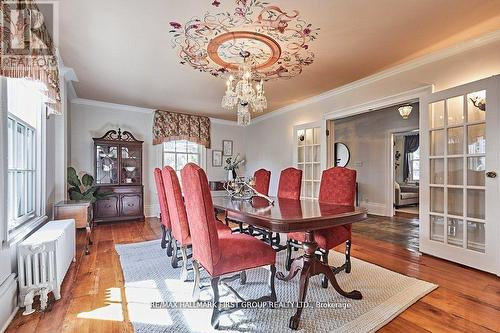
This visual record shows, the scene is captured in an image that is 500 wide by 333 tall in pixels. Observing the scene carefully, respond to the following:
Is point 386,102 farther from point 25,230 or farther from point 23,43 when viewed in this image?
point 25,230

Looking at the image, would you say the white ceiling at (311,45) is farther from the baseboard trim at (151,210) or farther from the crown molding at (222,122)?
the baseboard trim at (151,210)

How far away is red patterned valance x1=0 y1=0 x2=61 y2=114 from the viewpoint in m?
1.54

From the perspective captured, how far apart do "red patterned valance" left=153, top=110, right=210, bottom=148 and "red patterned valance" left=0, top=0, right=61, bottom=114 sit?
11.3ft

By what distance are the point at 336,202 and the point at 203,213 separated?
153 centimetres

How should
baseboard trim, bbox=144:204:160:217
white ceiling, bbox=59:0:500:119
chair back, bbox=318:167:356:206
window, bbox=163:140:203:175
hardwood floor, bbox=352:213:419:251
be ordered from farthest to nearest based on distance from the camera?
window, bbox=163:140:203:175, baseboard trim, bbox=144:204:160:217, hardwood floor, bbox=352:213:419:251, chair back, bbox=318:167:356:206, white ceiling, bbox=59:0:500:119

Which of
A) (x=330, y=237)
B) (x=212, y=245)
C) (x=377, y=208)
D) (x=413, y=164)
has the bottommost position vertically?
(x=377, y=208)

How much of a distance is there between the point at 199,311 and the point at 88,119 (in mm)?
4705

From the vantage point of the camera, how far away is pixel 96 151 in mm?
4816

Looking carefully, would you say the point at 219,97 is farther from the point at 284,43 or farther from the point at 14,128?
the point at 14,128

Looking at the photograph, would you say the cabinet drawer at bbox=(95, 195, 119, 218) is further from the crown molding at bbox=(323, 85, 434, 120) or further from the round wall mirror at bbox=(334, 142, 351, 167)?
the round wall mirror at bbox=(334, 142, 351, 167)

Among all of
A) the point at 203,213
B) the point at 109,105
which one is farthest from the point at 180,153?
the point at 203,213

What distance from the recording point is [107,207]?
4.70 m

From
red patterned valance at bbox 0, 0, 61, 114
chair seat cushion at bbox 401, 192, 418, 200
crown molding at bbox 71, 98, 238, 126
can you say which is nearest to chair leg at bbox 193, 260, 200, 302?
red patterned valance at bbox 0, 0, 61, 114

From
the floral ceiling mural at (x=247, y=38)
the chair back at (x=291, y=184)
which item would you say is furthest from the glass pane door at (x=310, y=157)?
the floral ceiling mural at (x=247, y=38)
